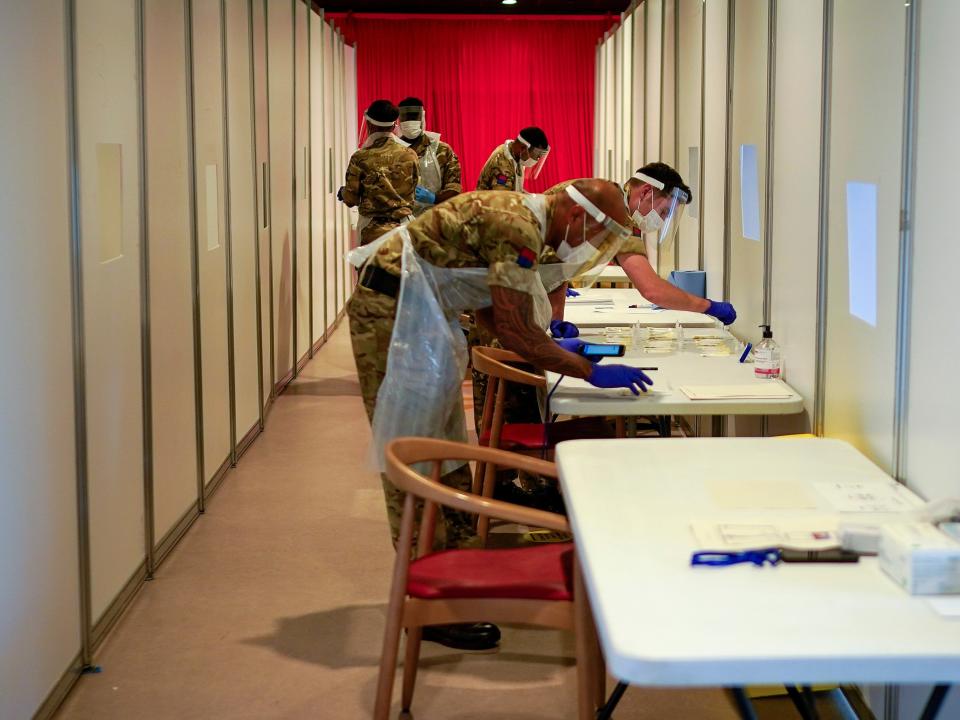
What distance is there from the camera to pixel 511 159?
24.2 feet

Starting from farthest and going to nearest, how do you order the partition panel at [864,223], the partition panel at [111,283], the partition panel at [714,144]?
the partition panel at [714,144], the partition panel at [111,283], the partition panel at [864,223]

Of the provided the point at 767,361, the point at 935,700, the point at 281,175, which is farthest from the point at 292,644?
the point at 281,175

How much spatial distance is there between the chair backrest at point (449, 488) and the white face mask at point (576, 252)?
0.73 metres

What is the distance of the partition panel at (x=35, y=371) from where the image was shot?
2658 mm

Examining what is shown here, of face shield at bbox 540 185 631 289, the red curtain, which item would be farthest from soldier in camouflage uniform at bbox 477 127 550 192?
the red curtain

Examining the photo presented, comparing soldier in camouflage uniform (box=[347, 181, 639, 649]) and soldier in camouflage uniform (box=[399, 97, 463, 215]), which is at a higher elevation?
soldier in camouflage uniform (box=[399, 97, 463, 215])

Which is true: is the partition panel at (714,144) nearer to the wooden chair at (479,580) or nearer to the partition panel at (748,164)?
the partition panel at (748,164)

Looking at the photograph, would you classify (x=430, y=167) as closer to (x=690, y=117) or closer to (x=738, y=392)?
(x=690, y=117)

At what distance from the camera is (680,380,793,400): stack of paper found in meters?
3.42

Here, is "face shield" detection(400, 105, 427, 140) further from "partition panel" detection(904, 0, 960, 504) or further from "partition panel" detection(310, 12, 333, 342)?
"partition panel" detection(904, 0, 960, 504)

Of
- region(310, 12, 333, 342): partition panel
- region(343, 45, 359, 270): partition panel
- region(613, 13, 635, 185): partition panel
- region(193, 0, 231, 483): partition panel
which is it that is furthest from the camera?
region(343, 45, 359, 270): partition panel

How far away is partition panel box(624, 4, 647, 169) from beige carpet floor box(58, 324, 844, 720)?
4143 millimetres

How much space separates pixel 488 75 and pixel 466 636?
10158mm

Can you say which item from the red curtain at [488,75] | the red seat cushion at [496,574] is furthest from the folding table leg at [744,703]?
the red curtain at [488,75]
